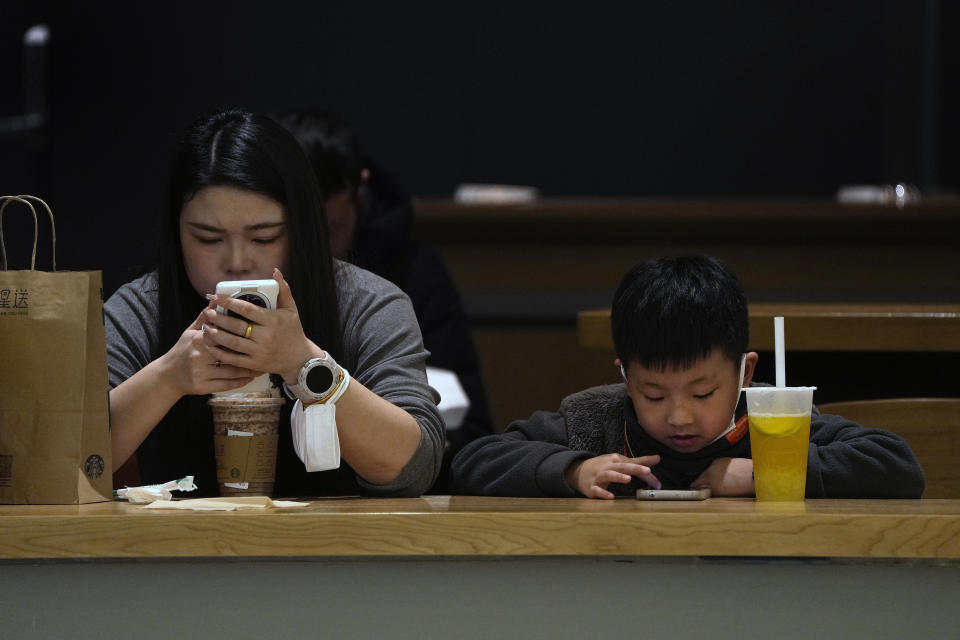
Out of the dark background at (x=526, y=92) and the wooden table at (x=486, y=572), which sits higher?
the dark background at (x=526, y=92)

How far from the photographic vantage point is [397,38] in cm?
535

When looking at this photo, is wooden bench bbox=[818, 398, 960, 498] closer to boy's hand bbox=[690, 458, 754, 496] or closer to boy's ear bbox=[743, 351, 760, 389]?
boy's ear bbox=[743, 351, 760, 389]

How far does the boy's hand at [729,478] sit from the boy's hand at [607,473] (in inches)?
2.4

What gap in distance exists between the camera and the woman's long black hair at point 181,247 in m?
1.74

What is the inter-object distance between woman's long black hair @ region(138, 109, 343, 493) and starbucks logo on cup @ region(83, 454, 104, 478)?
1.02 ft

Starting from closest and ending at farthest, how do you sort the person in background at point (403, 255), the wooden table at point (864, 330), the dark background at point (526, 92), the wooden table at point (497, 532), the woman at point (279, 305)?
the wooden table at point (497, 532)
the woman at point (279, 305)
the wooden table at point (864, 330)
the person in background at point (403, 255)
the dark background at point (526, 92)

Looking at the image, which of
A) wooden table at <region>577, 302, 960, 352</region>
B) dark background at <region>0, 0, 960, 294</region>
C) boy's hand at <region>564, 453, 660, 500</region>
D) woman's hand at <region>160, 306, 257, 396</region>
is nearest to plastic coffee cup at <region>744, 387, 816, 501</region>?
boy's hand at <region>564, 453, 660, 500</region>

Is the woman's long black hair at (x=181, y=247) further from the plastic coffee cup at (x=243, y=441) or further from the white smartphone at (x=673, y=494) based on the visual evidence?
the white smartphone at (x=673, y=494)

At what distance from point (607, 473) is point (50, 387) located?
0.64 meters

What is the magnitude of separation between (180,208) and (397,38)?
3.68 meters

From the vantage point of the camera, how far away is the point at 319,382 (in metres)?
1.52

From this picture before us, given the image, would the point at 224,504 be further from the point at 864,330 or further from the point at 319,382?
the point at 864,330

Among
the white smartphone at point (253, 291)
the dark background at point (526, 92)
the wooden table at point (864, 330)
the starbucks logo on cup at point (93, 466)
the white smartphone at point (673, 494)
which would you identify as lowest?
the white smartphone at point (673, 494)

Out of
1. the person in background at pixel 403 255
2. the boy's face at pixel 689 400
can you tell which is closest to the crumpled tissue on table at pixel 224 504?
the boy's face at pixel 689 400
